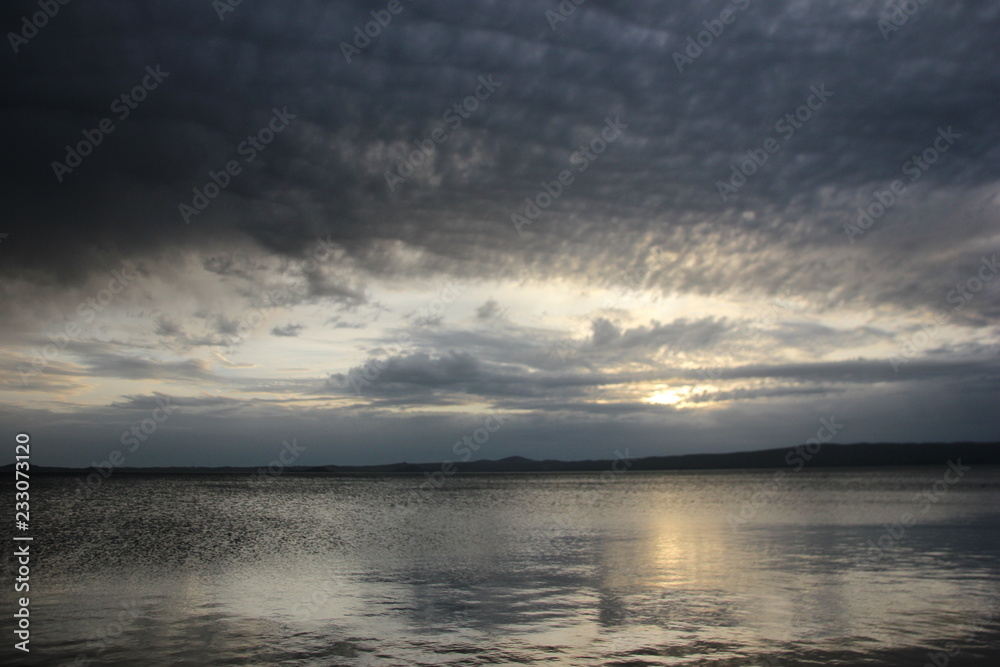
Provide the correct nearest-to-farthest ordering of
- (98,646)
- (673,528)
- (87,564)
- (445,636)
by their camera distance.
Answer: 1. (98,646)
2. (445,636)
3. (87,564)
4. (673,528)

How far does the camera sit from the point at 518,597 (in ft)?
67.4

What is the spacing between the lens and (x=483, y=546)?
3428 cm

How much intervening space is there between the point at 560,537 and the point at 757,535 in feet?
37.7

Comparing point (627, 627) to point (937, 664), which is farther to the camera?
point (627, 627)

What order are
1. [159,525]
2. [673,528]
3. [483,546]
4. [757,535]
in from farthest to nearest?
[159,525] < [673,528] < [757,535] < [483,546]

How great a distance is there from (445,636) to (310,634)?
3452 mm

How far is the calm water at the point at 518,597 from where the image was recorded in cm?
1465

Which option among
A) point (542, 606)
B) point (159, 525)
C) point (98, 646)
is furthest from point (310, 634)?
point (159, 525)

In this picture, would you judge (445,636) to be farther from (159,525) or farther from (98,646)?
(159,525)

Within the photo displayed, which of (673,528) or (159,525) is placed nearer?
(673,528)

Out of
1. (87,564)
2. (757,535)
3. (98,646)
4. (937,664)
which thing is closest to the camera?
(937,664)

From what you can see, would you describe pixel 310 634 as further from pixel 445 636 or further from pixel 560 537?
pixel 560 537

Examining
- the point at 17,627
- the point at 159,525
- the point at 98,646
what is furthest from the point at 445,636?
the point at 159,525

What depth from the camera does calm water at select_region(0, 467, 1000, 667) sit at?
14.6 metres
